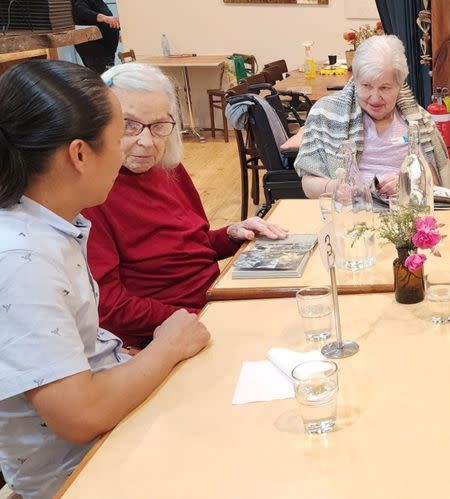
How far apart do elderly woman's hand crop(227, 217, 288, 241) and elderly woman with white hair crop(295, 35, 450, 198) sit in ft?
2.43

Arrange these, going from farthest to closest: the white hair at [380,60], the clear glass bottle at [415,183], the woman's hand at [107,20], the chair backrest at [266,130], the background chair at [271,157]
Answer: the woman's hand at [107,20] → the chair backrest at [266,130] → the background chair at [271,157] → the white hair at [380,60] → the clear glass bottle at [415,183]

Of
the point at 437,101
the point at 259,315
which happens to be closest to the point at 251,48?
Result: the point at 437,101

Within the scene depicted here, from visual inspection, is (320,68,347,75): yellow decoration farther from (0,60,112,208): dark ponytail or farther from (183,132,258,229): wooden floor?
(0,60,112,208): dark ponytail

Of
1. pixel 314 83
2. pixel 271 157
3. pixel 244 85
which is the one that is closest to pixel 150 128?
pixel 271 157

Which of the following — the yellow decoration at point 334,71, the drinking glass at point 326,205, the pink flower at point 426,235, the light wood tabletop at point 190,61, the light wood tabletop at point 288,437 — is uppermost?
the light wood tabletop at point 190,61

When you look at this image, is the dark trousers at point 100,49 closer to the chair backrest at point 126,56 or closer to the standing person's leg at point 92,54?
the standing person's leg at point 92,54

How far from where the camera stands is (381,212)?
2.28 meters

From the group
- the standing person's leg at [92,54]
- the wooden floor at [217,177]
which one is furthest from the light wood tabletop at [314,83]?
the standing person's leg at [92,54]

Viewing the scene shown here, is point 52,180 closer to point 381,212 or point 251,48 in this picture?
point 381,212

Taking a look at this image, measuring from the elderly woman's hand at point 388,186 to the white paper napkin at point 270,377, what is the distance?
122 cm

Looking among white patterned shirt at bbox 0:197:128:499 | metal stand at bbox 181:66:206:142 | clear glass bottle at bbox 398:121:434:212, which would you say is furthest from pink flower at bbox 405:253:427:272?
metal stand at bbox 181:66:206:142

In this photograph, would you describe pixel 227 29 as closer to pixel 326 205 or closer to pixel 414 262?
pixel 326 205

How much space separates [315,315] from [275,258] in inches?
17.1

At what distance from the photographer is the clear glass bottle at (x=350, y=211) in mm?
1896
